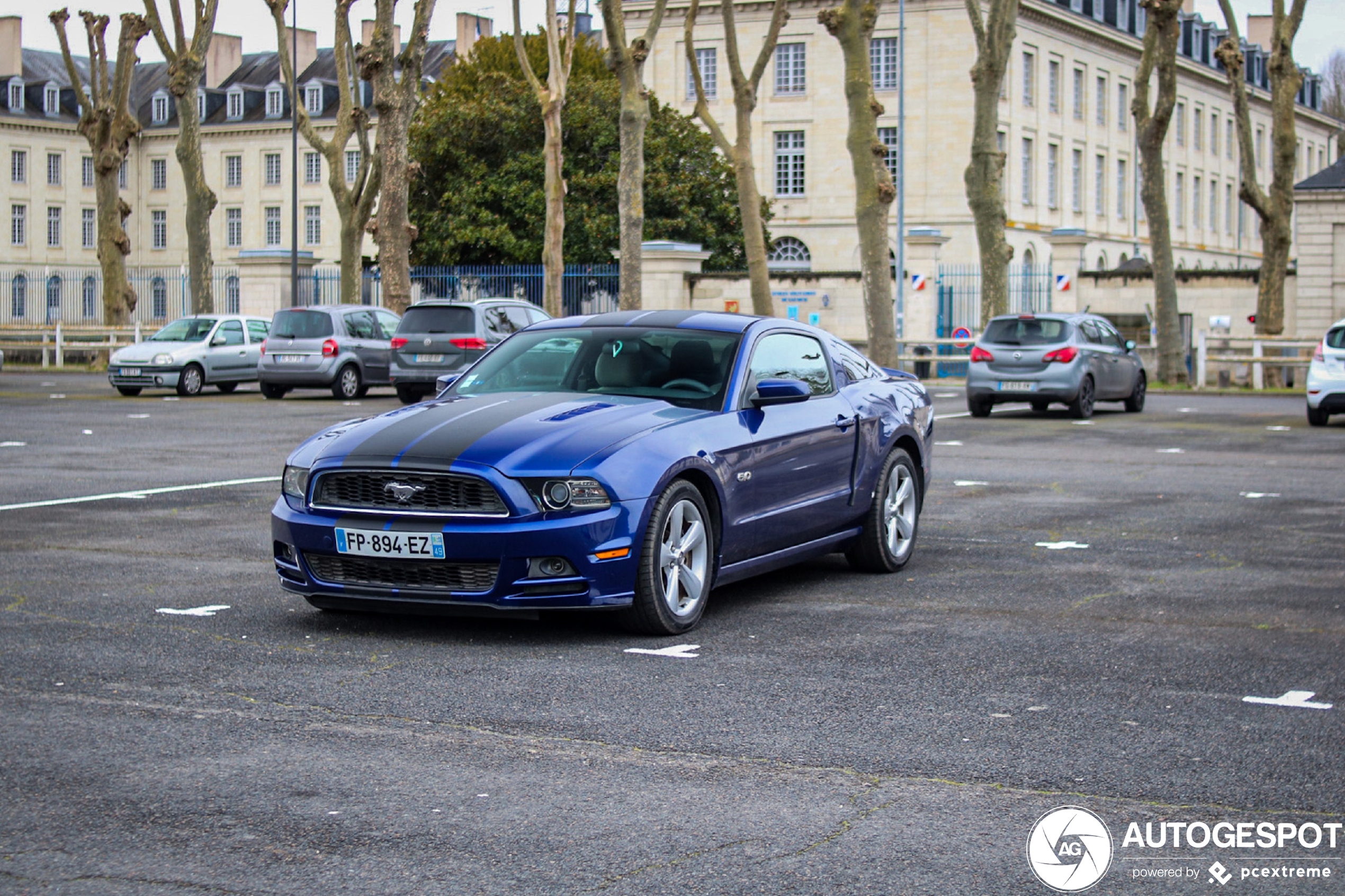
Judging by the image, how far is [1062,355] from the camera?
24953 mm

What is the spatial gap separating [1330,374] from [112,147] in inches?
1321

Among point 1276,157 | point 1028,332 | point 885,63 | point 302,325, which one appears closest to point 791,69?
point 885,63

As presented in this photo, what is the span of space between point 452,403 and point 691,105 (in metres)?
59.8

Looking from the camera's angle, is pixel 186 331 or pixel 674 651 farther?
pixel 186 331

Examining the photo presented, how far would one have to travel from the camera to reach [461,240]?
5150 cm

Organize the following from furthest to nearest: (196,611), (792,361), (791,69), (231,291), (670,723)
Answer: (231,291) → (791,69) → (792,361) → (196,611) → (670,723)

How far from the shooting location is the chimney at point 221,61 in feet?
306

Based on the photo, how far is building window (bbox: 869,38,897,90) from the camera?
210ft

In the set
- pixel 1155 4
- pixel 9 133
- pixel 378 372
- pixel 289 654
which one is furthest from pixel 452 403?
pixel 9 133

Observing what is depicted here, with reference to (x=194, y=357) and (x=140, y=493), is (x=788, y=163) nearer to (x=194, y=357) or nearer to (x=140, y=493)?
(x=194, y=357)

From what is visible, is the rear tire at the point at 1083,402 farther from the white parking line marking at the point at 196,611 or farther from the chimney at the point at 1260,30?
the chimney at the point at 1260,30

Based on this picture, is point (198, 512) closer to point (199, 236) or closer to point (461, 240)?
point (199, 236)

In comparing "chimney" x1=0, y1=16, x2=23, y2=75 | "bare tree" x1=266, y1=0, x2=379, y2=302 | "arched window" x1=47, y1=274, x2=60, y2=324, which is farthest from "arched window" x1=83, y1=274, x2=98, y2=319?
"bare tree" x1=266, y1=0, x2=379, y2=302

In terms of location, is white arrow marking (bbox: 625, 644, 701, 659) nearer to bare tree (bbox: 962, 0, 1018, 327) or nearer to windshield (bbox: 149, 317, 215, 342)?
windshield (bbox: 149, 317, 215, 342)
